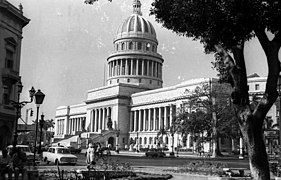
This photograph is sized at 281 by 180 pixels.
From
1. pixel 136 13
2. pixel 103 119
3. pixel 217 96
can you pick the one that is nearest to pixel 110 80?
pixel 103 119

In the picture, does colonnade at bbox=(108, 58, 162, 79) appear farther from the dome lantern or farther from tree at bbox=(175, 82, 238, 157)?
tree at bbox=(175, 82, 238, 157)

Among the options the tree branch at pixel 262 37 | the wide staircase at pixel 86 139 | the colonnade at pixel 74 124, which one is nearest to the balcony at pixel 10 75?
Result: the tree branch at pixel 262 37

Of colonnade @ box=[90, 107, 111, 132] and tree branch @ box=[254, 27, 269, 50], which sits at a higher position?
colonnade @ box=[90, 107, 111, 132]

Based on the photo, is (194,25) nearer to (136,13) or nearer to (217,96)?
(217,96)

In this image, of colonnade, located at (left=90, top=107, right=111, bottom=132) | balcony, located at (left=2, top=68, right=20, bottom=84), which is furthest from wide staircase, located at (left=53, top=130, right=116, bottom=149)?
balcony, located at (left=2, top=68, right=20, bottom=84)

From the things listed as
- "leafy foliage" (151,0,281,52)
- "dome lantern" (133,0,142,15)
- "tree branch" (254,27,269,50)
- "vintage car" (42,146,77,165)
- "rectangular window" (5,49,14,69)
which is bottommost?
"vintage car" (42,146,77,165)

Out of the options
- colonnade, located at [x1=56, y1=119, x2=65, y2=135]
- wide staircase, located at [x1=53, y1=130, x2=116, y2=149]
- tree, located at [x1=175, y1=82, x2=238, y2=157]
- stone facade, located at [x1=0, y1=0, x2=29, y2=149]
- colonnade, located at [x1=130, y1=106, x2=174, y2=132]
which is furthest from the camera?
colonnade, located at [x1=56, y1=119, x2=65, y2=135]

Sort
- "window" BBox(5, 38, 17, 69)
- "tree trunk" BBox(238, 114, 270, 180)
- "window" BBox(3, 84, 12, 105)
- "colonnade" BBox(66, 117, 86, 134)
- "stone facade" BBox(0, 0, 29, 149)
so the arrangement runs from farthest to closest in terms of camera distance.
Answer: "colonnade" BBox(66, 117, 86, 134)
"window" BBox(5, 38, 17, 69)
"window" BBox(3, 84, 12, 105)
"stone facade" BBox(0, 0, 29, 149)
"tree trunk" BBox(238, 114, 270, 180)
